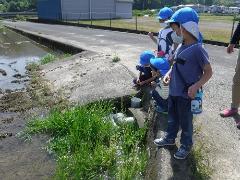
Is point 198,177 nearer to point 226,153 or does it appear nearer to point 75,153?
point 226,153

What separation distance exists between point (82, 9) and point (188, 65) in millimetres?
45227

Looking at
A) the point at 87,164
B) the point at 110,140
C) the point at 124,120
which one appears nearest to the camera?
the point at 87,164

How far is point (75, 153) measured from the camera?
620 cm

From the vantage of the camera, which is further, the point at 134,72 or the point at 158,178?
the point at 134,72

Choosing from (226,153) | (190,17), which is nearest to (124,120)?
(226,153)

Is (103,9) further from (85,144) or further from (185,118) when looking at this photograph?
(185,118)

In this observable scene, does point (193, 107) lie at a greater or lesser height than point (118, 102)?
greater

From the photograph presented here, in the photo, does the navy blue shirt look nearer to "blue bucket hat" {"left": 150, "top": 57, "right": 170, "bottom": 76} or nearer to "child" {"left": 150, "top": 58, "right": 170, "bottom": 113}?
"child" {"left": 150, "top": 58, "right": 170, "bottom": 113}

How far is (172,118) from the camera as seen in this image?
489cm

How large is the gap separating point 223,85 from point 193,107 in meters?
4.65

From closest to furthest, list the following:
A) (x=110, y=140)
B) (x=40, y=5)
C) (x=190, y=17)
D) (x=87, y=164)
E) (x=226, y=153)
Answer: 1. (x=190, y=17)
2. (x=226, y=153)
3. (x=87, y=164)
4. (x=110, y=140)
5. (x=40, y=5)

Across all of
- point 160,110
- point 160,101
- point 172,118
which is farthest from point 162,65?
point 172,118

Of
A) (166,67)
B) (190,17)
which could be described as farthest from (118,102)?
(190,17)

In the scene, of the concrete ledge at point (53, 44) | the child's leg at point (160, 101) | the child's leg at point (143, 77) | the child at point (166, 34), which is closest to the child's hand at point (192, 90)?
the child's leg at point (160, 101)
